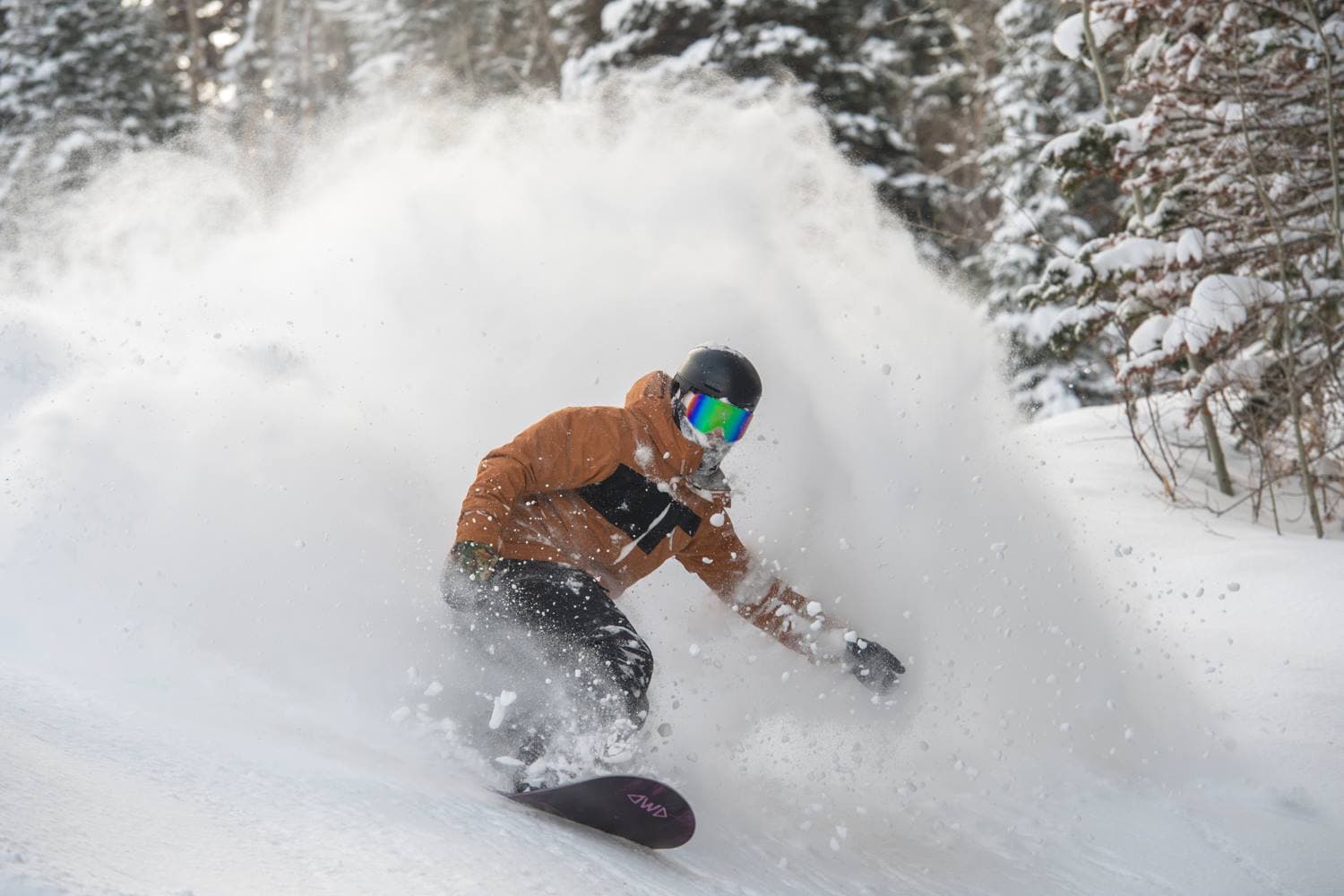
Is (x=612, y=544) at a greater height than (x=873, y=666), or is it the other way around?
(x=612, y=544)

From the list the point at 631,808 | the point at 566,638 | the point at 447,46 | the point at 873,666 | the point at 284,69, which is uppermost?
the point at 566,638

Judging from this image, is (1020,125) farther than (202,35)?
No

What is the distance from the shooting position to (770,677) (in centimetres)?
470

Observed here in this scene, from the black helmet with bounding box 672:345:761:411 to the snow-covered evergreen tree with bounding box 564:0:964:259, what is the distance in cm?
1137

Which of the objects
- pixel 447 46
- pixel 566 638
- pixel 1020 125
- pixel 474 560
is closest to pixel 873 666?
pixel 566 638

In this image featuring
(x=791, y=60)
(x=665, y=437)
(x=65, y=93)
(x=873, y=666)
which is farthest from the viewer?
(x=65, y=93)

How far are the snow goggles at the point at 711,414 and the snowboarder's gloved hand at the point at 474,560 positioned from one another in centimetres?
87

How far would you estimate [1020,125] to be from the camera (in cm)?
1808

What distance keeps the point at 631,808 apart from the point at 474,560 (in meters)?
0.94

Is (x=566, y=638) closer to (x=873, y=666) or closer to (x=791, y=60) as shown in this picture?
(x=873, y=666)

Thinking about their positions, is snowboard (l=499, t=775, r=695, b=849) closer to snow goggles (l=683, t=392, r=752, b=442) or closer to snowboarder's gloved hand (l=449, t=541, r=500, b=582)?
snowboarder's gloved hand (l=449, t=541, r=500, b=582)

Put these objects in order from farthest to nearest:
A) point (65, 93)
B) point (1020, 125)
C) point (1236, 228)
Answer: point (65, 93), point (1020, 125), point (1236, 228)

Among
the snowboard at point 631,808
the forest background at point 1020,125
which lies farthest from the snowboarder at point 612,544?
the forest background at point 1020,125

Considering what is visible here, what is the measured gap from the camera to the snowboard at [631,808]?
320 cm
